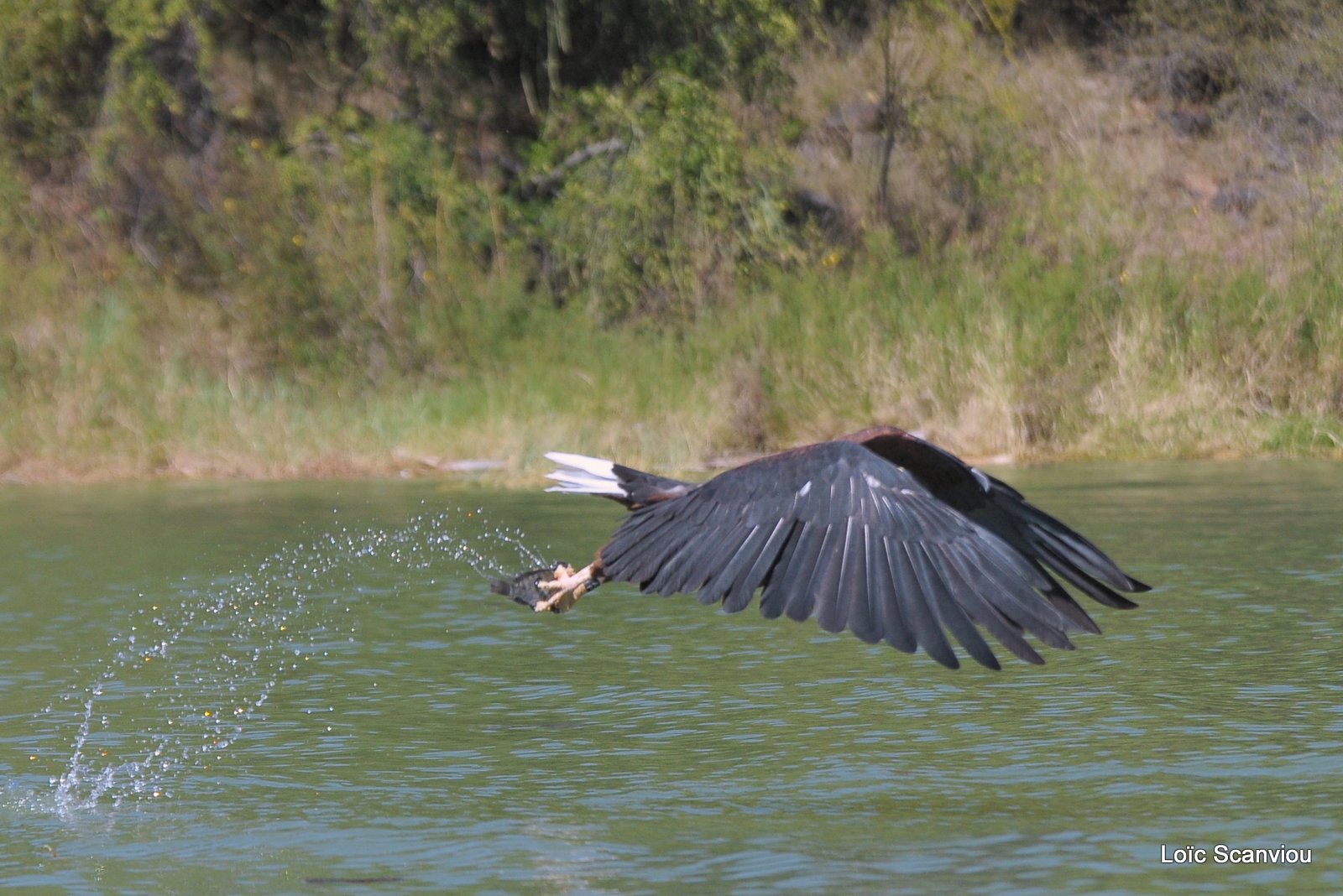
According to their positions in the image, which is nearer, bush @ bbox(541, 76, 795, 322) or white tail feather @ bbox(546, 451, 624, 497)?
white tail feather @ bbox(546, 451, 624, 497)

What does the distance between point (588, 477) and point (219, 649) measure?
3.43m

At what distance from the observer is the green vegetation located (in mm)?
16266

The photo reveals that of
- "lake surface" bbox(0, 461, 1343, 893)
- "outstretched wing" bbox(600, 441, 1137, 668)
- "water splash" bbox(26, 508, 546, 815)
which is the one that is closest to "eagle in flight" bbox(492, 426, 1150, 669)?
"outstretched wing" bbox(600, 441, 1137, 668)

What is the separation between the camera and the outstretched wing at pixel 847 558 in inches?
196

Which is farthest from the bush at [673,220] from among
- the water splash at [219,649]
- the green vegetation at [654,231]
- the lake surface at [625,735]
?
the lake surface at [625,735]

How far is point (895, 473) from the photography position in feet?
18.2

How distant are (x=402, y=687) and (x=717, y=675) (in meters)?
1.26

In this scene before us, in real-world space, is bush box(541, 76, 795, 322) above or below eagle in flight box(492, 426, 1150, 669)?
above

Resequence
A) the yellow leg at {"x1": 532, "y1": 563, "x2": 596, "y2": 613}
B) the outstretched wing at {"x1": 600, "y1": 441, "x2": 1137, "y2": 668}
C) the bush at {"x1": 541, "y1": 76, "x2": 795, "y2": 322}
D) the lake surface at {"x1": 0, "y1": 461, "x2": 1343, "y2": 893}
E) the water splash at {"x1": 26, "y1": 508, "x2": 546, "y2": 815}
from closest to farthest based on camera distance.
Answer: the outstretched wing at {"x1": 600, "y1": 441, "x2": 1137, "y2": 668}
the lake surface at {"x1": 0, "y1": 461, "x2": 1343, "y2": 893}
the yellow leg at {"x1": 532, "y1": 563, "x2": 596, "y2": 613}
the water splash at {"x1": 26, "y1": 508, "x2": 546, "y2": 815}
the bush at {"x1": 541, "y1": 76, "x2": 795, "y2": 322}

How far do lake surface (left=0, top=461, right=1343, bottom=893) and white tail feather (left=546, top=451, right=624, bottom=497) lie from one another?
2.93ft

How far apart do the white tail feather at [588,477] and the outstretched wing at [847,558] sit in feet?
1.03

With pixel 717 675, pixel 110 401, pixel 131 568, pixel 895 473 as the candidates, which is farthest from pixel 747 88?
pixel 895 473

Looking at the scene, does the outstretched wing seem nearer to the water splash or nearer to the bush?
the water splash

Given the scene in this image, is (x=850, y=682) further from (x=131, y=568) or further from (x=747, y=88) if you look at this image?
(x=747, y=88)
